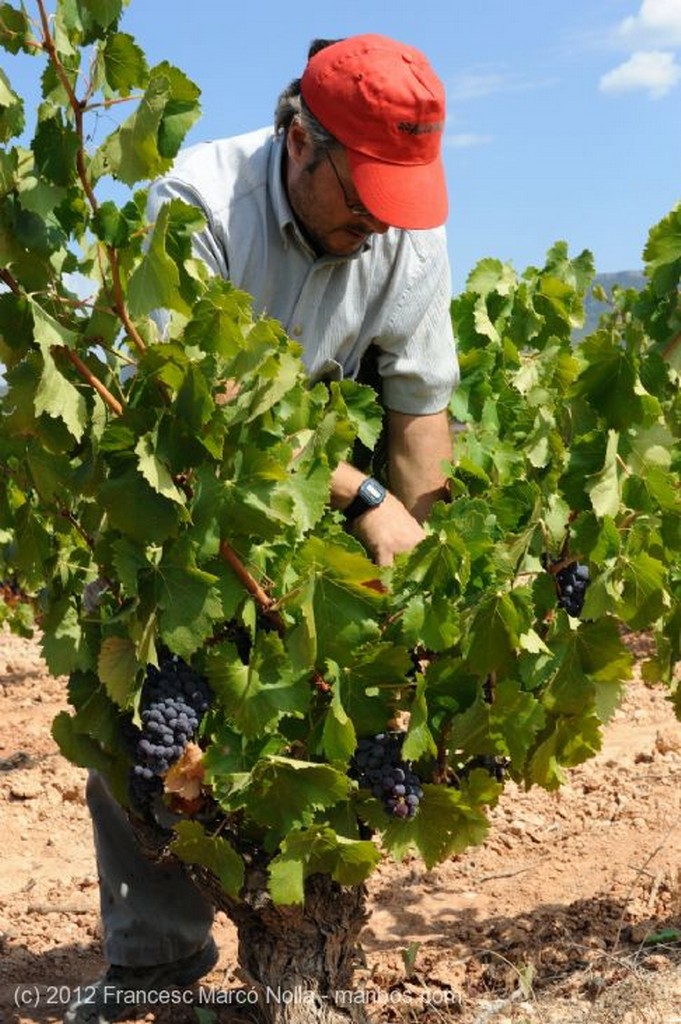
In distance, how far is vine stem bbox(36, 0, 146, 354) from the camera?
2.39m

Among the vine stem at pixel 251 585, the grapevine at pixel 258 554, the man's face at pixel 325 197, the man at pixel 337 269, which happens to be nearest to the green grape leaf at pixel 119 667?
the grapevine at pixel 258 554

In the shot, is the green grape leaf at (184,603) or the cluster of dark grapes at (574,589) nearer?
the green grape leaf at (184,603)

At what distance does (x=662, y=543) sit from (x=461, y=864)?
2.25 metres

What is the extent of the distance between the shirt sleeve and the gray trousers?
125cm

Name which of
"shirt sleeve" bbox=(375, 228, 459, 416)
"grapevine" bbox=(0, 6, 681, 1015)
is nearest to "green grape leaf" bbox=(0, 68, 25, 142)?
"grapevine" bbox=(0, 6, 681, 1015)

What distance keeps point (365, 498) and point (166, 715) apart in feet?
2.59

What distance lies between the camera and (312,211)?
3.36 meters

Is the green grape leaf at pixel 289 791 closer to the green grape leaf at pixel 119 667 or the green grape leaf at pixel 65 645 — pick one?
the green grape leaf at pixel 119 667

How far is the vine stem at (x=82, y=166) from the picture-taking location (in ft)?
7.84

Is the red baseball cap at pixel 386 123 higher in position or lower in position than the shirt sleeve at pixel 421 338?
higher

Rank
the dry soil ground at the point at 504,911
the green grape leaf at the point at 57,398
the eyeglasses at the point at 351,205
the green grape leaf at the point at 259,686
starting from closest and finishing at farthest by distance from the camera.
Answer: the green grape leaf at the point at 57,398, the green grape leaf at the point at 259,686, the eyeglasses at the point at 351,205, the dry soil ground at the point at 504,911

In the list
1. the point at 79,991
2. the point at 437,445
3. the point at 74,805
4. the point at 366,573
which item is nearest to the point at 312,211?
the point at 437,445

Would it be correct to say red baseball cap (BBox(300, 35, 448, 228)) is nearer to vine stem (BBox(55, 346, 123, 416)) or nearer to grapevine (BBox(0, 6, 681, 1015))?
grapevine (BBox(0, 6, 681, 1015))

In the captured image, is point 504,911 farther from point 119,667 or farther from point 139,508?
point 139,508
